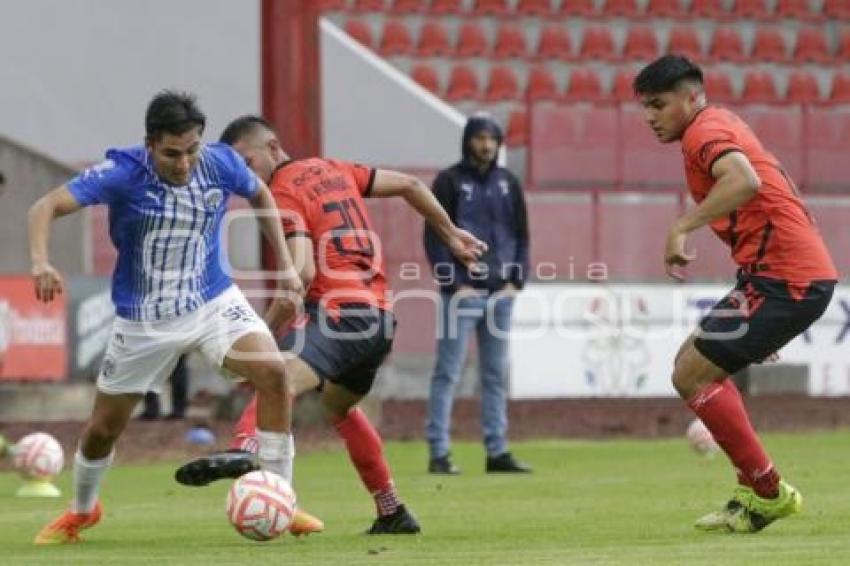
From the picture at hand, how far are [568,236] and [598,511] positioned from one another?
14709 mm

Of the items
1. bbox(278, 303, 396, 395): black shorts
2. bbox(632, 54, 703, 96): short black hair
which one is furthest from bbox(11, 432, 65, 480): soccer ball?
bbox(632, 54, 703, 96): short black hair

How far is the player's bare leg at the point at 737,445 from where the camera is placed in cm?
1032

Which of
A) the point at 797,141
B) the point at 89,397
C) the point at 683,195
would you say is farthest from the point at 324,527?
the point at 797,141

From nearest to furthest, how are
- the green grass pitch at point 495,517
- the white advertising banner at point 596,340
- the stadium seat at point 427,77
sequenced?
1. the green grass pitch at point 495,517
2. the white advertising banner at point 596,340
3. the stadium seat at point 427,77

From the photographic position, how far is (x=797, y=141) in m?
29.0

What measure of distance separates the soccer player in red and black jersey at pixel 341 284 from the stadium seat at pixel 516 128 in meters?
17.6

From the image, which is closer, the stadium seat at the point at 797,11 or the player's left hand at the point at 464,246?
the player's left hand at the point at 464,246

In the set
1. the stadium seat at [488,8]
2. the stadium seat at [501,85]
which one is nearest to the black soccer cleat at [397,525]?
the stadium seat at [501,85]

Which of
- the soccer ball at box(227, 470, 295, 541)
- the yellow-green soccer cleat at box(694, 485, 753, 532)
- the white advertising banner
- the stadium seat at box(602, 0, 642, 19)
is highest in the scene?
the stadium seat at box(602, 0, 642, 19)

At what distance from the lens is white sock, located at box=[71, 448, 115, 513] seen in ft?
35.2

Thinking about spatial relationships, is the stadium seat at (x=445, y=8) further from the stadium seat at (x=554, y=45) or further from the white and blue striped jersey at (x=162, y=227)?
the white and blue striped jersey at (x=162, y=227)

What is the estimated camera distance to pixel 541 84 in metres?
32.2

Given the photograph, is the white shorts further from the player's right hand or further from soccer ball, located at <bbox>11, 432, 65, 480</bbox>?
soccer ball, located at <bbox>11, 432, 65, 480</bbox>

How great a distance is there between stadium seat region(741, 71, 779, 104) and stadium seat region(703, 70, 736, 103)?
8.8 inches
